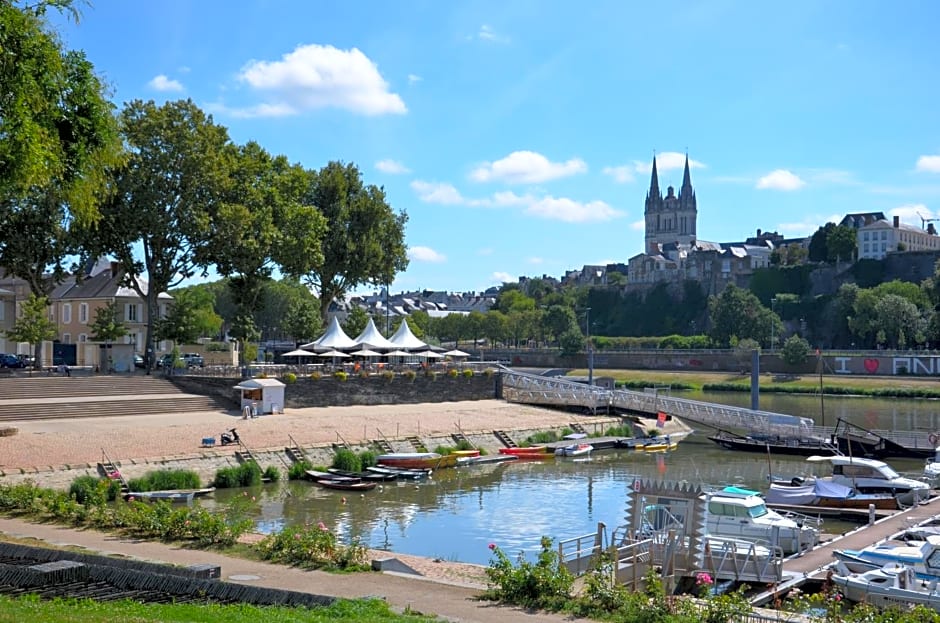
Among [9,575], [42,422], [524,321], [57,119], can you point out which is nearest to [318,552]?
[9,575]

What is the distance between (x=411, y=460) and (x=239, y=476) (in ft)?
26.3

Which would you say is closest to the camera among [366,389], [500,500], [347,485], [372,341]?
[500,500]

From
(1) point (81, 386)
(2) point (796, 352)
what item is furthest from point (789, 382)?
(1) point (81, 386)

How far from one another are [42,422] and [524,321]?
374 ft

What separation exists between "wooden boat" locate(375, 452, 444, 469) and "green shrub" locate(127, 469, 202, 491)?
8904 millimetres

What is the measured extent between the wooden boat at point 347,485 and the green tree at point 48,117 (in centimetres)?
1539

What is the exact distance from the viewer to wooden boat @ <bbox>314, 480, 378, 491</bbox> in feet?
121

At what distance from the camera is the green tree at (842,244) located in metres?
146

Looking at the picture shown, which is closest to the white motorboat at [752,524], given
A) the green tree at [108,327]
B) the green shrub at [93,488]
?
the green shrub at [93,488]

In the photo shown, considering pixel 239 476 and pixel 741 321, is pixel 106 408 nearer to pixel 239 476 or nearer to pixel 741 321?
pixel 239 476

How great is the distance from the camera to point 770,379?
350 ft

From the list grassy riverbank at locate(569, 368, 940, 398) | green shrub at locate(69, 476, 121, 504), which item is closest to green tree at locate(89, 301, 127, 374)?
green shrub at locate(69, 476, 121, 504)

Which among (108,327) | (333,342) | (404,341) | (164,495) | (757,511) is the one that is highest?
(108,327)

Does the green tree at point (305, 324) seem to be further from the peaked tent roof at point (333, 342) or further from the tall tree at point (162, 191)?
the tall tree at point (162, 191)
